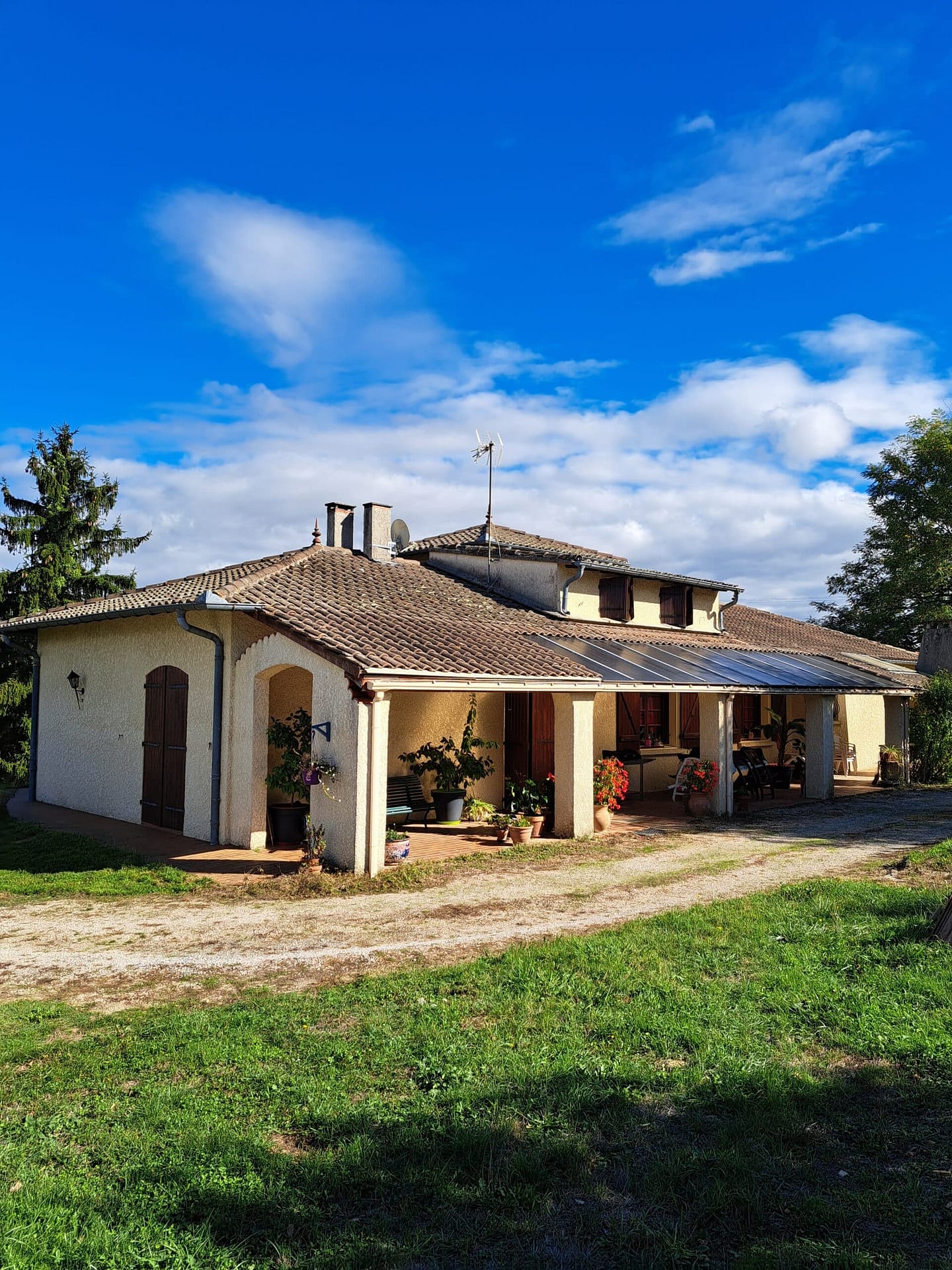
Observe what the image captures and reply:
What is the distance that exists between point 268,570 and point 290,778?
4441 millimetres

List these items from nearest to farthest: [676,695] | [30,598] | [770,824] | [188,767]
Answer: [188,767] < [770,824] < [676,695] < [30,598]

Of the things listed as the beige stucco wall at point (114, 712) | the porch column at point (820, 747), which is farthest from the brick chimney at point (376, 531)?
the porch column at point (820, 747)

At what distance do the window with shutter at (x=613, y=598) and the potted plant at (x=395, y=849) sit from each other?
9.24 metres

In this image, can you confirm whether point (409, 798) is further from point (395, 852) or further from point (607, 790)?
point (607, 790)

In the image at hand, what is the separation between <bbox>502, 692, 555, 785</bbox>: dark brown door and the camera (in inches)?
623

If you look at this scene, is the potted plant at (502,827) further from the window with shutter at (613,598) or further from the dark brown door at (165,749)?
the window with shutter at (613,598)

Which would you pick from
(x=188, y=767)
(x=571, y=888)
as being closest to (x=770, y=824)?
(x=571, y=888)

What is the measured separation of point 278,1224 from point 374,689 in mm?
6903

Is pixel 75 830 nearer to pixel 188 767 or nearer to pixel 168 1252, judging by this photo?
pixel 188 767

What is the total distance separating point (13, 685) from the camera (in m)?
24.8

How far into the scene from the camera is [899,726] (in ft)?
70.8

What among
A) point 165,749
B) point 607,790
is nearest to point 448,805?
point 607,790

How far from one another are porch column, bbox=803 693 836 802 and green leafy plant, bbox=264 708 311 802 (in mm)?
12242

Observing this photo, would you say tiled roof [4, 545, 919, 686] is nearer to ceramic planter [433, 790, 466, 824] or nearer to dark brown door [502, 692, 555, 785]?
dark brown door [502, 692, 555, 785]
